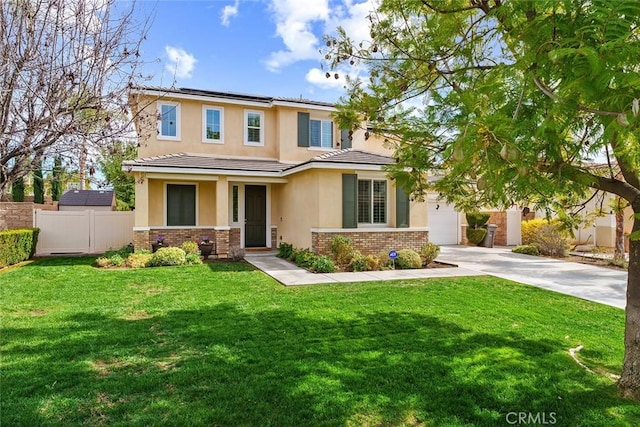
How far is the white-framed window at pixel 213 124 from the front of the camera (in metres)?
17.9

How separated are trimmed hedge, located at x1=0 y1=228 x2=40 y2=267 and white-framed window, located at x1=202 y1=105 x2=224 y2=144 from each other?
771 cm

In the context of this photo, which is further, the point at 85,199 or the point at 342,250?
the point at 85,199

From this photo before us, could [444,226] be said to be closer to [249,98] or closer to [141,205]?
[249,98]

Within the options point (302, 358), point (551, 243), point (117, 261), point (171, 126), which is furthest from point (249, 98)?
point (302, 358)

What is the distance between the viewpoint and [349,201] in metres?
14.4

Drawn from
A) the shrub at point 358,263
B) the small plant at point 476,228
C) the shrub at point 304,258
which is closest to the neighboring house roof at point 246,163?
the shrub at point 304,258

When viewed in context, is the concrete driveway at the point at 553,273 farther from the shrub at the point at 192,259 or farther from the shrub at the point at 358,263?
the shrub at the point at 192,259

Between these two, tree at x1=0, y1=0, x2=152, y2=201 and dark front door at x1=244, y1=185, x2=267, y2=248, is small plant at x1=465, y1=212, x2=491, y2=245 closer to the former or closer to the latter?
dark front door at x1=244, y1=185, x2=267, y2=248

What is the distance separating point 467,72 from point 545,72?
2.77m

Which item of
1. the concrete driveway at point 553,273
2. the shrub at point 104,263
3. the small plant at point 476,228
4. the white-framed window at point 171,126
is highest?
the white-framed window at point 171,126

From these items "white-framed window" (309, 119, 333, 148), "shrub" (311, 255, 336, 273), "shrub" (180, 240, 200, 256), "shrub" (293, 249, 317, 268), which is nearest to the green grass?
"shrub" (311, 255, 336, 273)

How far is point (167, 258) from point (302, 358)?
9755mm

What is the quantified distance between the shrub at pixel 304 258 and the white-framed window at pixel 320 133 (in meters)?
6.58

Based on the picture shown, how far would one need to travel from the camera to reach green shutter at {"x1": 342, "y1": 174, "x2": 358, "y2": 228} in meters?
14.4
